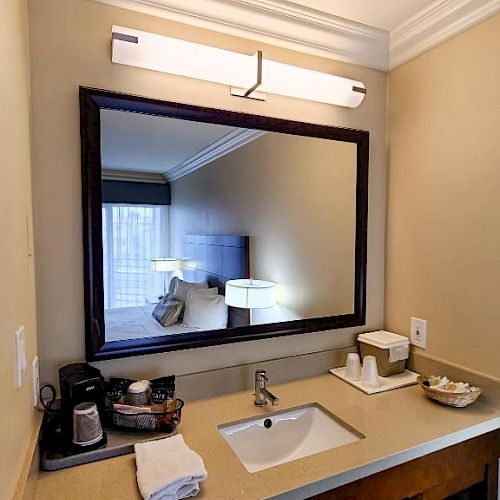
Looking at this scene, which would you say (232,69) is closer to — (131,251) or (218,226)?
(218,226)

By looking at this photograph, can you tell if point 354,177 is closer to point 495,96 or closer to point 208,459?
point 495,96

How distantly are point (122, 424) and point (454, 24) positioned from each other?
180cm

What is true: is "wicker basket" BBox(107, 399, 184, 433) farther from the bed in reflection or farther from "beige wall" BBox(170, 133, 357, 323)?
"beige wall" BBox(170, 133, 357, 323)

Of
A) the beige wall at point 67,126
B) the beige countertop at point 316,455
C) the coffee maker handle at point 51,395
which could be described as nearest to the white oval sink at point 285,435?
the beige countertop at point 316,455

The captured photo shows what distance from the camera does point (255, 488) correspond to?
873 mm

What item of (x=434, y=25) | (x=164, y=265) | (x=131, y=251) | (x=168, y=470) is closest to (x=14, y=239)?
(x=131, y=251)

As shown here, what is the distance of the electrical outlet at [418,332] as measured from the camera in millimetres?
1527

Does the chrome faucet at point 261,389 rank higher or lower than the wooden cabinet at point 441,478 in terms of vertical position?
higher

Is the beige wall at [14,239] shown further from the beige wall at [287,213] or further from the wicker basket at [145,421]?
the beige wall at [287,213]

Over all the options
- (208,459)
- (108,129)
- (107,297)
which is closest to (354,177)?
(108,129)

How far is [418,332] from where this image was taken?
61.2 inches

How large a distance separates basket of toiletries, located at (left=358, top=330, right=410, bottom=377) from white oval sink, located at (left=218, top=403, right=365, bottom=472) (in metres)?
0.38

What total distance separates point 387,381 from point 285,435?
1.63 feet

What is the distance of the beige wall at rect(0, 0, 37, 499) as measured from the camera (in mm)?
703
